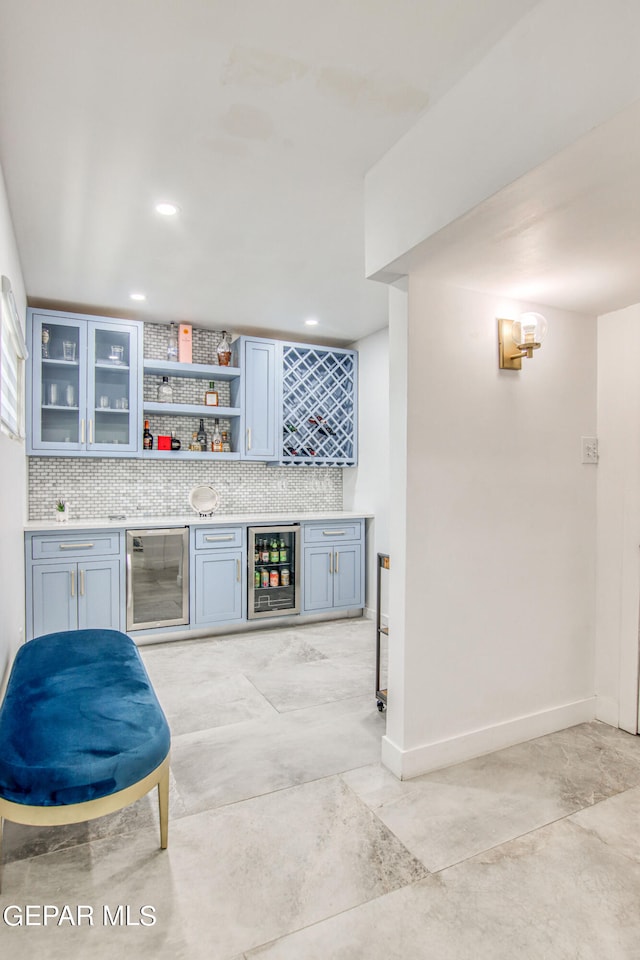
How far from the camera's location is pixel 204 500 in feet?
15.5

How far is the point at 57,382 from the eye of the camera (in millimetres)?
4086

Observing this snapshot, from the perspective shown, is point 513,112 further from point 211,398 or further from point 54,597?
point 54,597

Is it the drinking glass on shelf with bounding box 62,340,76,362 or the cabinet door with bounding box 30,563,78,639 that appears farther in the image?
the drinking glass on shelf with bounding box 62,340,76,362

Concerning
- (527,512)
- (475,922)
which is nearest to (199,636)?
(527,512)

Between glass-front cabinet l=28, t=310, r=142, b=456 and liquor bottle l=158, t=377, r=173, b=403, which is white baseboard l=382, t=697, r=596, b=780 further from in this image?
liquor bottle l=158, t=377, r=173, b=403

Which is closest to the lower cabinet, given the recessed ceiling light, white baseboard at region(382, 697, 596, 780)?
white baseboard at region(382, 697, 596, 780)

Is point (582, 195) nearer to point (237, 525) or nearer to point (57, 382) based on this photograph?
point (237, 525)

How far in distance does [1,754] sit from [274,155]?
2.31m

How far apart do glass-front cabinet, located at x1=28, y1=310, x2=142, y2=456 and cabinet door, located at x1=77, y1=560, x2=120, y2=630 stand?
0.89 m

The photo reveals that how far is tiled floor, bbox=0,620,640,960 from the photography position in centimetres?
151

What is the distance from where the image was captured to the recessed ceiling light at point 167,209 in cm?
258

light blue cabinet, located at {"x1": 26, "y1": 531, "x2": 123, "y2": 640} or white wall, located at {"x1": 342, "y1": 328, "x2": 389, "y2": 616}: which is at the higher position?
white wall, located at {"x1": 342, "y1": 328, "x2": 389, "y2": 616}

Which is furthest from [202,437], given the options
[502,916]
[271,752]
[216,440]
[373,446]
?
[502,916]

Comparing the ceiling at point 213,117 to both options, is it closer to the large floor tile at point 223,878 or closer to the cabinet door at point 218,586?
the cabinet door at point 218,586
